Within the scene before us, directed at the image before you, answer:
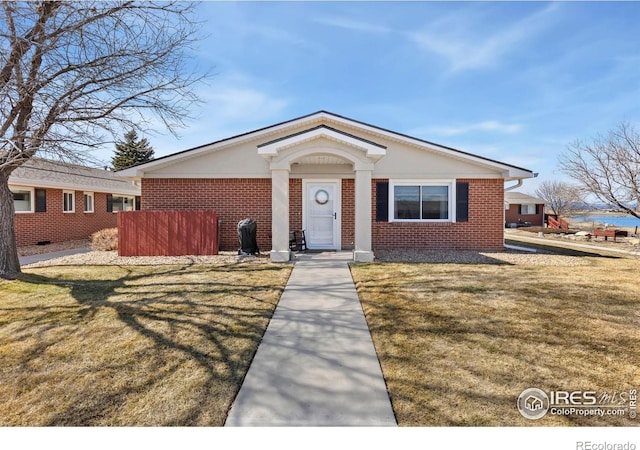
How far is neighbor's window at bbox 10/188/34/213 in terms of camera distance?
13285mm

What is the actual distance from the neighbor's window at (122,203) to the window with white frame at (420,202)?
1608 centimetres

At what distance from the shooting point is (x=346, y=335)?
14.1ft

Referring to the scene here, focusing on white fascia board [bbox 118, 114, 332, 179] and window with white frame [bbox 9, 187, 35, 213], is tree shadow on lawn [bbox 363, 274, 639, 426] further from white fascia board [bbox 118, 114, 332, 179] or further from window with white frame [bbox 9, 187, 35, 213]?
window with white frame [bbox 9, 187, 35, 213]

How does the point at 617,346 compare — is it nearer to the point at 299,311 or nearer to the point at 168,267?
the point at 299,311

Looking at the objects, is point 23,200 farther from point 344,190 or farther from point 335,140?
point 335,140

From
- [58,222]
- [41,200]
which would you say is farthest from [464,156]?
[58,222]

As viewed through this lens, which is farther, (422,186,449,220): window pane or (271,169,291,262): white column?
(422,186,449,220): window pane

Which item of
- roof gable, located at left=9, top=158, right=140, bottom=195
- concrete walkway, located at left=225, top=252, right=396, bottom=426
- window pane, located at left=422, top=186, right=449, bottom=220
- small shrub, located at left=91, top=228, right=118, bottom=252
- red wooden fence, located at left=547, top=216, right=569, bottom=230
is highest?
roof gable, located at left=9, top=158, right=140, bottom=195

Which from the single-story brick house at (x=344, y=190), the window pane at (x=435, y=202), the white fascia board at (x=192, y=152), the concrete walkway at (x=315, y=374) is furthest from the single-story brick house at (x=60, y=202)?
the window pane at (x=435, y=202)

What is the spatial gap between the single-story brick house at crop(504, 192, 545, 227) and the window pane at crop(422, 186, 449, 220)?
27.8 m

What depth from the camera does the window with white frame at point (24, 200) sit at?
13.3 m

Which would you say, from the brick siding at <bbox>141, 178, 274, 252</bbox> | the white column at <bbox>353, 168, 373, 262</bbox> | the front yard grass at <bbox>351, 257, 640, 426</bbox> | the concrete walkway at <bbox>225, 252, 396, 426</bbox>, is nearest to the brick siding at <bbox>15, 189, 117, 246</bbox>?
the brick siding at <bbox>141, 178, 274, 252</bbox>

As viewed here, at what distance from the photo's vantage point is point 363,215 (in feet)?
30.0

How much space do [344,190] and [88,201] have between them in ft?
45.0
